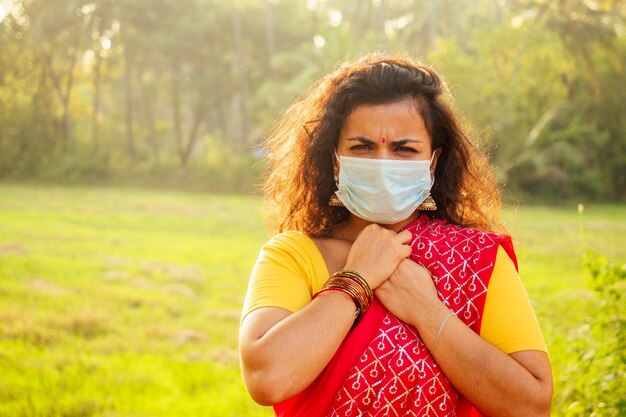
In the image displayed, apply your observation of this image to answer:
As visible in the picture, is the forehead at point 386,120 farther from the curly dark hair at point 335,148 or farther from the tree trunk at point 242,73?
the tree trunk at point 242,73

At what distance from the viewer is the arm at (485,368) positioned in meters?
1.62

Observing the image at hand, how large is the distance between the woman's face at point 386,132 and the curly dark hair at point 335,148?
0.09 feet

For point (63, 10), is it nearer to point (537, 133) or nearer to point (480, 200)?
point (537, 133)

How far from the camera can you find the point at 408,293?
176cm

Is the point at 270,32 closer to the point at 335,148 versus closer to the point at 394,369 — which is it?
the point at 335,148

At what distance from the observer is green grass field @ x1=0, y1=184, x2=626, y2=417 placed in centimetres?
428

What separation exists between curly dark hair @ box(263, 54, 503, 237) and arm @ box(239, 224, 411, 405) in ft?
1.16

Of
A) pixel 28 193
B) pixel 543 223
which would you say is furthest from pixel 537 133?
pixel 28 193

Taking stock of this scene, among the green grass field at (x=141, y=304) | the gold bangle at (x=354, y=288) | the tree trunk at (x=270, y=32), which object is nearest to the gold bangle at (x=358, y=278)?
the gold bangle at (x=354, y=288)

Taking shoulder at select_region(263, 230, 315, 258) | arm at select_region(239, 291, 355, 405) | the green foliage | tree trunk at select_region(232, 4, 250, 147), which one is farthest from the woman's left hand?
tree trunk at select_region(232, 4, 250, 147)

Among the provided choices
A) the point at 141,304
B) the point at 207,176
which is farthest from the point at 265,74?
the point at 141,304

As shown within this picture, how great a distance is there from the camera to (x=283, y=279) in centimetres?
179

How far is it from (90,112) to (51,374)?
2952 centimetres

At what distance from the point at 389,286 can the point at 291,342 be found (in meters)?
0.31
